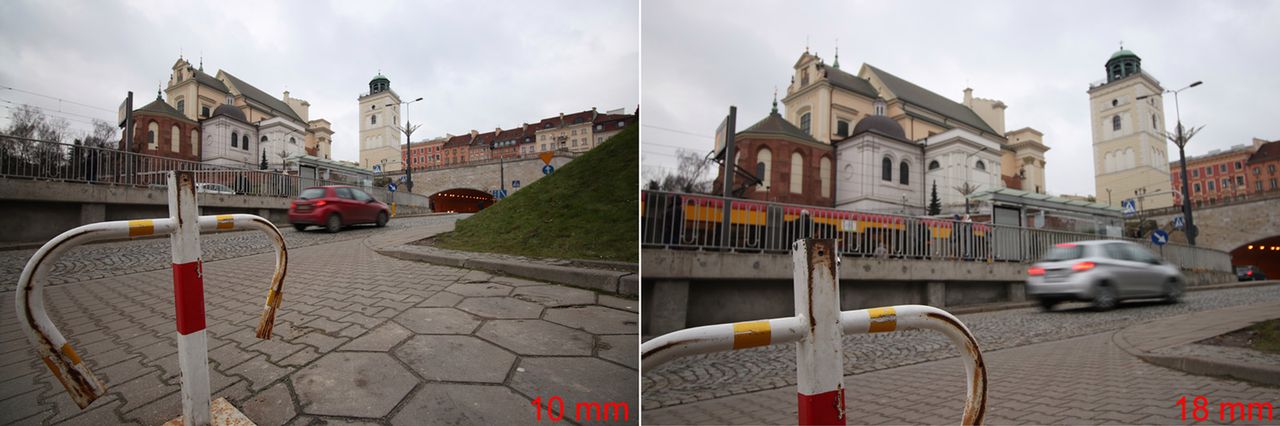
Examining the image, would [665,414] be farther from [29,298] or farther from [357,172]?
[29,298]

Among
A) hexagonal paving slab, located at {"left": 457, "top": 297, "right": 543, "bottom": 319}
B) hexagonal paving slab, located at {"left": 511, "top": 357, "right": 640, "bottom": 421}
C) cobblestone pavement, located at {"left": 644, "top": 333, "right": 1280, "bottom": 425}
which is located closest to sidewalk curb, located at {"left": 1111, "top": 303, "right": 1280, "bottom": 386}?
cobblestone pavement, located at {"left": 644, "top": 333, "right": 1280, "bottom": 425}

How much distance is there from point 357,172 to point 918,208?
227 cm

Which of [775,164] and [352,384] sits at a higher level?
[775,164]

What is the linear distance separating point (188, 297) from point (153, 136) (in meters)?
0.40

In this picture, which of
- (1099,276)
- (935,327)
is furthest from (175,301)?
(1099,276)

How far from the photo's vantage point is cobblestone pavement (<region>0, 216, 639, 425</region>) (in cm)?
89

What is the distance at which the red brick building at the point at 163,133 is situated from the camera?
1.09 meters

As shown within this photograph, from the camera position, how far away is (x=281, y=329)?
1.14 m

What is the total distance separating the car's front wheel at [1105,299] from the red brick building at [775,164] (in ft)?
3.49

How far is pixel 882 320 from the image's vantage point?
0.86m

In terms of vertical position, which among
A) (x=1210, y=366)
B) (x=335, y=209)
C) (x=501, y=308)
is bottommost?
(x=1210, y=366)

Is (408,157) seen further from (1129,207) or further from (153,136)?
(1129,207)

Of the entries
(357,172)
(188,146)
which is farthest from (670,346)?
(188,146)

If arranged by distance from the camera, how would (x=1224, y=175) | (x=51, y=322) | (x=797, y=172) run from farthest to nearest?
(x=797, y=172), (x=1224, y=175), (x=51, y=322)
